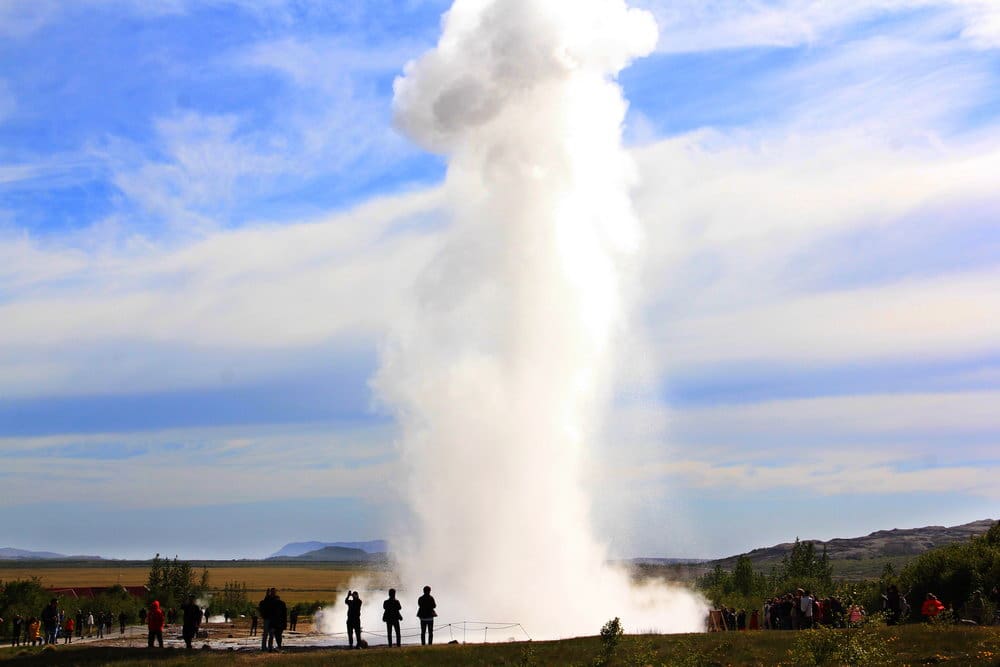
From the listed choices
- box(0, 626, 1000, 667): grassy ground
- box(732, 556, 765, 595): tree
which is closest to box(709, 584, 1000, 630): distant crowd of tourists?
box(0, 626, 1000, 667): grassy ground

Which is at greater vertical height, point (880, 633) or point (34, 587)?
point (34, 587)

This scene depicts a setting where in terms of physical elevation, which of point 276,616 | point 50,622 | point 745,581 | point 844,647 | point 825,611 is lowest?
point 844,647

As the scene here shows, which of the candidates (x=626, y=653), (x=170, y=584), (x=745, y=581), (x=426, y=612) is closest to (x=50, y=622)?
(x=426, y=612)

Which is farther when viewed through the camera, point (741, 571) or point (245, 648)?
point (741, 571)

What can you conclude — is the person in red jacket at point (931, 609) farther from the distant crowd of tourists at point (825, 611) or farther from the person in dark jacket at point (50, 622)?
the person in dark jacket at point (50, 622)

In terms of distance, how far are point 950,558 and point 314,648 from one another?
36.9 m

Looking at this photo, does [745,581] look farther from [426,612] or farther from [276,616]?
[276,616]

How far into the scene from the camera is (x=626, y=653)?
31.9 m

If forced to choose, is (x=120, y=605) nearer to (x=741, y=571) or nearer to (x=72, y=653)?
(x=72, y=653)

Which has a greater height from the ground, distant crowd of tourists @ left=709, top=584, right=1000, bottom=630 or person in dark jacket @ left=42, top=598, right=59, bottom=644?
person in dark jacket @ left=42, top=598, right=59, bottom=644

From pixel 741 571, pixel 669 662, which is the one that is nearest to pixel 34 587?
pixel 669 662

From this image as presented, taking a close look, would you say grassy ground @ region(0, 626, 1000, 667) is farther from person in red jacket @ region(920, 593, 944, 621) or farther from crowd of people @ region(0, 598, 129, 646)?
crowd of people @ region(0, 598, 129, 646)

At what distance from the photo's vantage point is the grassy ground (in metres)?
30.2

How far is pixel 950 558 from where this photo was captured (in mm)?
57406
